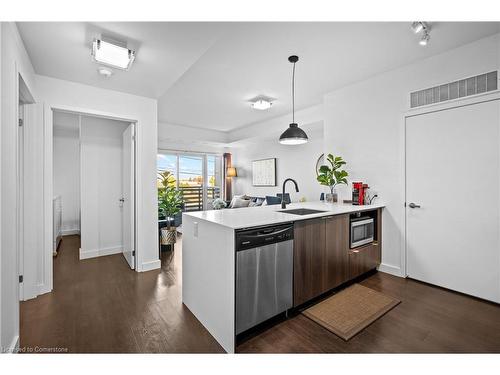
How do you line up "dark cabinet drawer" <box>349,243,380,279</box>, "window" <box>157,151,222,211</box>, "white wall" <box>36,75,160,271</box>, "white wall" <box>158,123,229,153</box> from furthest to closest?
"window" <box>157,151,222,211</box> < "white wall" <box>158,123,229,153</box> < "white wall" <box>36,75,160,271</box> < "dark cabinet drawer" <box>349,243,380,279</box>

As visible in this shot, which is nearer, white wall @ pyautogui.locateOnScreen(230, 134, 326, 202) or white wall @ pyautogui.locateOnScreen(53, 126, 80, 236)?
white wall @ pyautogui.locateOnScreen(230, 134, 326, 202)

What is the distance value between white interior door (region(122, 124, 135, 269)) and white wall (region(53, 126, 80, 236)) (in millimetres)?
2971

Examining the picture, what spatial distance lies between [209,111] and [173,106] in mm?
729

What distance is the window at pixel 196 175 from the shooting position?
7148 mm

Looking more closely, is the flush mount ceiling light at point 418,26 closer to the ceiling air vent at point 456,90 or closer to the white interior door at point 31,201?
the ceiling air vent at point 456,90

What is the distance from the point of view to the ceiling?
1862mm

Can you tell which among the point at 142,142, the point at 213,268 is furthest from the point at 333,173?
the point at 142,142

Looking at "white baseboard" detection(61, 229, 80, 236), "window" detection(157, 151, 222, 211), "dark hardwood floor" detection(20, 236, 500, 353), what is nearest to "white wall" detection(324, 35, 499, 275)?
"dark hardwood floor" detection(20, 236, 500, 353)

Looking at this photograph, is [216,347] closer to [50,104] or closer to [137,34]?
[137,34]

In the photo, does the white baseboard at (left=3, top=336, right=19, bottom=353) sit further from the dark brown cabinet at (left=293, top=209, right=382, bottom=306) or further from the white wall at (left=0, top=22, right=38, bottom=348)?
the dark brown cabinet at (left=293, top=209, right=382, bottom=306)

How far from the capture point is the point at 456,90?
2451mm

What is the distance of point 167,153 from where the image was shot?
700 cm

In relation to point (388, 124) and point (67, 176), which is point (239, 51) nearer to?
point (388, 124)
